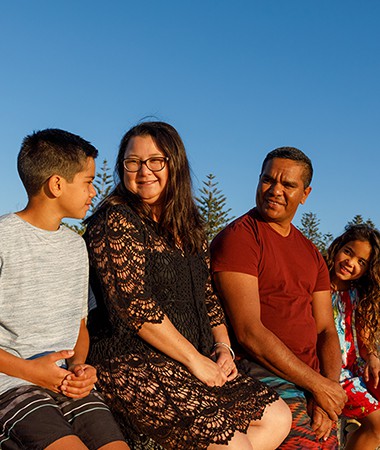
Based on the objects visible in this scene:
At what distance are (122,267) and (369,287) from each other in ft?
8.44

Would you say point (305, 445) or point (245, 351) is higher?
point (245, 351)

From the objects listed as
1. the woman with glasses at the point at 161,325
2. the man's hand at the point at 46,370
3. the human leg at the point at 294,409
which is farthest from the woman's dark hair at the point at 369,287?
the man's hand at the point at 46,370

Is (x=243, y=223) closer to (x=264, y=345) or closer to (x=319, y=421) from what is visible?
(x=264, y=345)

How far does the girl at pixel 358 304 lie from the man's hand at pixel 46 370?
276 cm

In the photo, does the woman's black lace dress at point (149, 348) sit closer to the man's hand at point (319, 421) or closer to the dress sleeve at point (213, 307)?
the dress sleeve at point (213, 307)

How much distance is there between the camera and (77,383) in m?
2.91

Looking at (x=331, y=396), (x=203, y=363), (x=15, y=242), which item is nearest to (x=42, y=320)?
(x=15, y=242)

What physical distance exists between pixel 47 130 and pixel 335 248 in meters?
2.79

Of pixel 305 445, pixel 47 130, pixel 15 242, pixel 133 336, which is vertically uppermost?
pixel 47 130

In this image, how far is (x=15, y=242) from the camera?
3021 millimetres

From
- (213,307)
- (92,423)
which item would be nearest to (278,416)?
(213,307)

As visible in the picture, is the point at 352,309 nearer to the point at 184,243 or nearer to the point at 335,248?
the point at 335,248

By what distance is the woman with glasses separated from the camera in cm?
320

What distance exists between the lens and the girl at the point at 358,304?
16.6 feet
